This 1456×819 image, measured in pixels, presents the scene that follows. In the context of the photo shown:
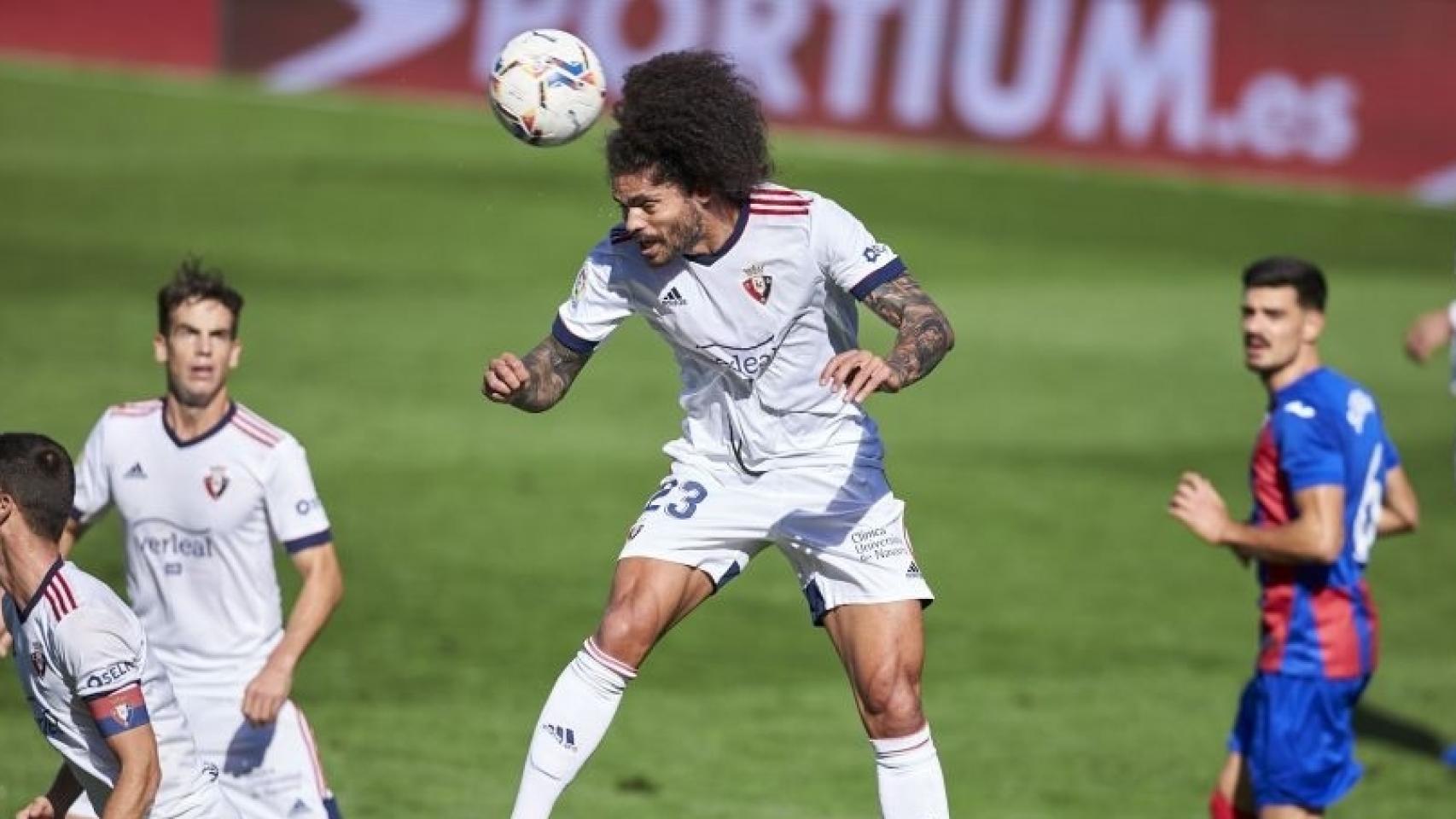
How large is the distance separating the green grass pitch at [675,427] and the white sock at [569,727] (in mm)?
2170

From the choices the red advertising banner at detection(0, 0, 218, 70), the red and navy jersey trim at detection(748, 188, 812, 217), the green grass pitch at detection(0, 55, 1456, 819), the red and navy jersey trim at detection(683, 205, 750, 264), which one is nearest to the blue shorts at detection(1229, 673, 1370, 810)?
the green grass pitch at detection(0, 55, 1456, 819)

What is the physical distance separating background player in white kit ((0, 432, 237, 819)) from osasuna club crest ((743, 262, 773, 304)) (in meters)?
2.24

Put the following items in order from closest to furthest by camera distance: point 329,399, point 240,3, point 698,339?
point 698,339 → point 329,399 → point 240,3

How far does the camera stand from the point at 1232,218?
91.1ft

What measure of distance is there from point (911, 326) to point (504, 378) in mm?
1333

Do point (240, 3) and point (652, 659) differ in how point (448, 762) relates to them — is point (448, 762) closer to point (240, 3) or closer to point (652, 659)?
point (652, 659)

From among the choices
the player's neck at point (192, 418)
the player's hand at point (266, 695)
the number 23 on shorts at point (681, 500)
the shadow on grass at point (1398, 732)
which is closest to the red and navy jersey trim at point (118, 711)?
the player's hand at point (266, 695)

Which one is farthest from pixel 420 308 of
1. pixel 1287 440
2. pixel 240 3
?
pixel 1287 440

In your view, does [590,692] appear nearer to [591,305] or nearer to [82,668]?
[591,305]

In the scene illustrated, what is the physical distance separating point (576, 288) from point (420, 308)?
1354 centimetres

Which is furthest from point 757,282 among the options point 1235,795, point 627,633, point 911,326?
point 1235,795

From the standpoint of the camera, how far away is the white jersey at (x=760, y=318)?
7.52m

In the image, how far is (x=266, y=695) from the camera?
25.5 feet

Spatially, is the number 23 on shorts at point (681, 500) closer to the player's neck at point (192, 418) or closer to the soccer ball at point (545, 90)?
the soccer ball at point (545, 90)
